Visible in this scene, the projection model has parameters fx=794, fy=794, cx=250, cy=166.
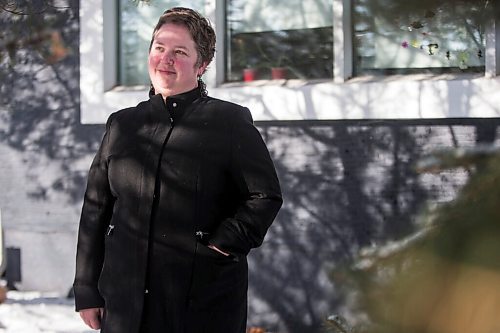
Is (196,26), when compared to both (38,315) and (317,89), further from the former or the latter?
(38,315)

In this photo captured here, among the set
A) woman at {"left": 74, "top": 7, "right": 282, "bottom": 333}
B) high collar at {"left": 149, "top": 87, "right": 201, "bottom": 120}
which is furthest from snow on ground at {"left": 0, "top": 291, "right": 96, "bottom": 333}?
high collar at {"left": 149, "top": 87, "right": 201, "bottom": 120}

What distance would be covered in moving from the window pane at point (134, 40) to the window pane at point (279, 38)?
2.40ft

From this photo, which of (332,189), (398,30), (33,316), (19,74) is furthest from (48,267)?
(398,30)

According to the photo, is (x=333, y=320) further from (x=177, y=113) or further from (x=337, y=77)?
(x=337, y=77)

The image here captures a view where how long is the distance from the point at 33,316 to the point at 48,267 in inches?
23.2

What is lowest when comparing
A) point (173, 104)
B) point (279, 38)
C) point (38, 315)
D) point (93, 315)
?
point (38, 315)

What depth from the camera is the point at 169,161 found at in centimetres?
238

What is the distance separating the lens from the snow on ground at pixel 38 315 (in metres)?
5.57

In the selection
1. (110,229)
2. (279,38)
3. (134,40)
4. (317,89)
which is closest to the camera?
(110,229)

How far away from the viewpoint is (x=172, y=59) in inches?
97.2

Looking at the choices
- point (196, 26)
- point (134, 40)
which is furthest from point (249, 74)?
point (196, 26)

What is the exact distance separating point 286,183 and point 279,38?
1016 millimetres

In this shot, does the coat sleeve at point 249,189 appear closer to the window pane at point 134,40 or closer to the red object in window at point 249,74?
the red object in window at point 249,74

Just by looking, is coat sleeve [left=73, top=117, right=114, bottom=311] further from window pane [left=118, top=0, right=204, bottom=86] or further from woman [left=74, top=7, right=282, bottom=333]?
window pane [left=118, top=0, right=204, bottom=86]
